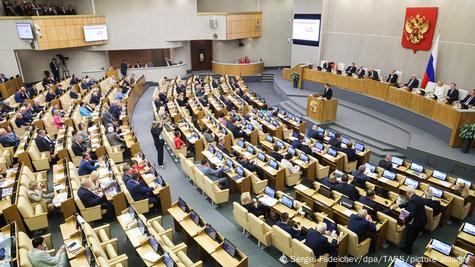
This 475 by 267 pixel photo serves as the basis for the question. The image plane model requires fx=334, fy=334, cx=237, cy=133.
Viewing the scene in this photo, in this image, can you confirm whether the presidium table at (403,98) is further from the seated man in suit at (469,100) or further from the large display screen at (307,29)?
the large display screen at (307,29)

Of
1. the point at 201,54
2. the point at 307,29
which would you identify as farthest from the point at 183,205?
→ the point at 201,54

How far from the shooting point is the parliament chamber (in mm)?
6859

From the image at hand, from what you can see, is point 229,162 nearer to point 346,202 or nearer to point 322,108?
point 346,202

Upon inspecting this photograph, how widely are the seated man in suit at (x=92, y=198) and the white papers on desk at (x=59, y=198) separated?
1.32 feet

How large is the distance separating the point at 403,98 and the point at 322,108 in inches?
135

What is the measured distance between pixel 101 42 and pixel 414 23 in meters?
17.5

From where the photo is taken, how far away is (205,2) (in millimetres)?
25156

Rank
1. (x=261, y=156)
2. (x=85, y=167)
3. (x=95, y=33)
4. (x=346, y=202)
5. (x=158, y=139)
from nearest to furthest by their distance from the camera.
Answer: (x=346, y=202) → (x=85, y=167) → (x=261, y=156) → (x=158, y=139) → (x=95, y=33)

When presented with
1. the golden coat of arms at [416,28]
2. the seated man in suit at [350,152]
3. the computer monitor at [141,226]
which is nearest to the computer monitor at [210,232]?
the computer monitor at [141,226]

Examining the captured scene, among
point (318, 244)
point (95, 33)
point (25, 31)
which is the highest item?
point (25, 31)

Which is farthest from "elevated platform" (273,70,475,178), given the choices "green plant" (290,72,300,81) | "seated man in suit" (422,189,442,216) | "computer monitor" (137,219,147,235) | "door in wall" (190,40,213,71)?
"door in wall" (190,40,213,71)

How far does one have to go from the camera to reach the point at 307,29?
20.7 metres

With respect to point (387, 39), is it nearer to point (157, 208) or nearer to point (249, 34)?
point (249, 34)

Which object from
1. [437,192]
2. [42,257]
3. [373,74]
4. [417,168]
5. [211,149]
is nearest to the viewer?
[42,257]
